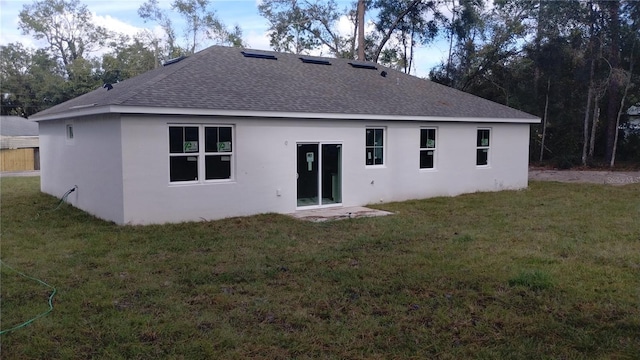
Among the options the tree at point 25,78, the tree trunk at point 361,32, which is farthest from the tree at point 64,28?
the tree trunk at point 361,32

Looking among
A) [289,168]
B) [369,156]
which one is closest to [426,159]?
[369,156]

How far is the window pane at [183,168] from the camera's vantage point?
407 inches

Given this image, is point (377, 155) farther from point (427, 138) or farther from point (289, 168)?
point (289, 168)

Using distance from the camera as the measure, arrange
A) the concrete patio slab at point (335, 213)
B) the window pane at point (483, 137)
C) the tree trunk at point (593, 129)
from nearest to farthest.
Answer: the concrete patio slab at point (335, 213) < the window pane at point (483, 137) < the tree trunk at point (593, 129)

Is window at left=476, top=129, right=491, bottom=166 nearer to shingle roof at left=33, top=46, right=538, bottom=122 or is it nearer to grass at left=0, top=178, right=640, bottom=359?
shingle roof at left=33, top=46, right=538, bottom=122

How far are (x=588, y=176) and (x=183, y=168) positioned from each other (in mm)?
18209

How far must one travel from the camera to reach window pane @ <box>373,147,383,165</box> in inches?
531

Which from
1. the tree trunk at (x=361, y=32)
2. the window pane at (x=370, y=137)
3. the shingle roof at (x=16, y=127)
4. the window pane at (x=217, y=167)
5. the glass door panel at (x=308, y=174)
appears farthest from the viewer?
the shingle roof at (x=16, y=127)

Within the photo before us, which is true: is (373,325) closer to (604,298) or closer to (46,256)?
(604,298)

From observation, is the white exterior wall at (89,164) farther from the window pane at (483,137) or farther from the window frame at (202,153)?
the window pane at (483,137)

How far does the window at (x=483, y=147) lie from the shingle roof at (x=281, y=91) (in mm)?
642

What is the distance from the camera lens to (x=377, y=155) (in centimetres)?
1352

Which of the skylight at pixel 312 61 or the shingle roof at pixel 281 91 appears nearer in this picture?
the shingle roof at pixel 281 91

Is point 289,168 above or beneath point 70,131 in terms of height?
beneath
